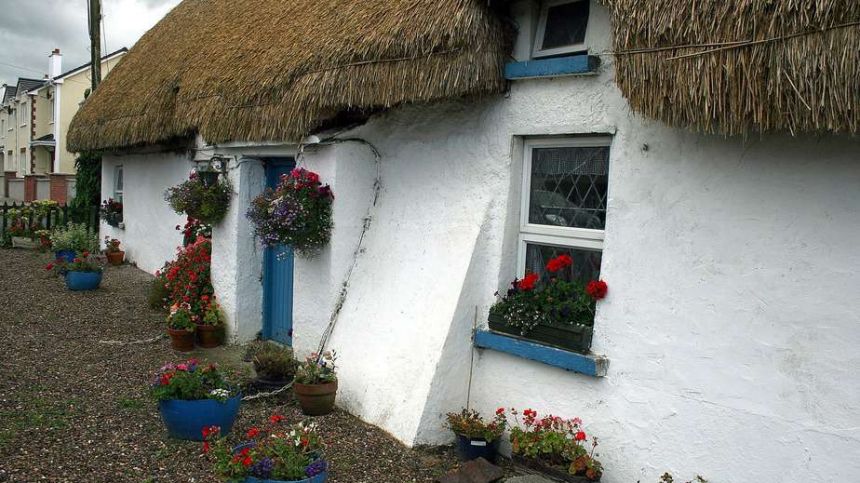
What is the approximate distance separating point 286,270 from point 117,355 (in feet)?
6.38

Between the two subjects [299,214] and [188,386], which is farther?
[299,214]

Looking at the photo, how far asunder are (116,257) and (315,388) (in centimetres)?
908

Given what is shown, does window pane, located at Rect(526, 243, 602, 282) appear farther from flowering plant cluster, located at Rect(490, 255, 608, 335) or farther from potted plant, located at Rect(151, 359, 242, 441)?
potted plant, located at Rect(151, 359, 242, 441)

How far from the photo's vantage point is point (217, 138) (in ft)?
24.2

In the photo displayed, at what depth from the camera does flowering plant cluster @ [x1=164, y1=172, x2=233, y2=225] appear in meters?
7.60

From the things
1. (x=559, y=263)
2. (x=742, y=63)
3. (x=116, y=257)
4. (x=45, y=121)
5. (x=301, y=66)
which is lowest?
(x=116, y=257)

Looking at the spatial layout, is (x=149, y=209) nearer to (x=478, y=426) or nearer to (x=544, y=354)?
(x=478, y=426)

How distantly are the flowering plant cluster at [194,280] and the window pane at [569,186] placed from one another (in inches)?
176

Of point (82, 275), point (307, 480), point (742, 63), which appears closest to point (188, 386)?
point (307, 480)

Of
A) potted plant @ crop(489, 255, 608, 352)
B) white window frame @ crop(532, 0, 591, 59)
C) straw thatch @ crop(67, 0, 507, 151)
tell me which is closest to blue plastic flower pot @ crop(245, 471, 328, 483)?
potted plant @ crop(489, 255, 608, 352)

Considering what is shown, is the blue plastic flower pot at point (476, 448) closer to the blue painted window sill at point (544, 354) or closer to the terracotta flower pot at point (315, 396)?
the blue painted window sill at point (544, 354)

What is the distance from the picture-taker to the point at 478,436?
4.60 metres

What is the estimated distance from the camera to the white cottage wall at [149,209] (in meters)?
10.6

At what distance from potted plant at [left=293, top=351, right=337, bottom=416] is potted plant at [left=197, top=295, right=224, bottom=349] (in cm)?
232
